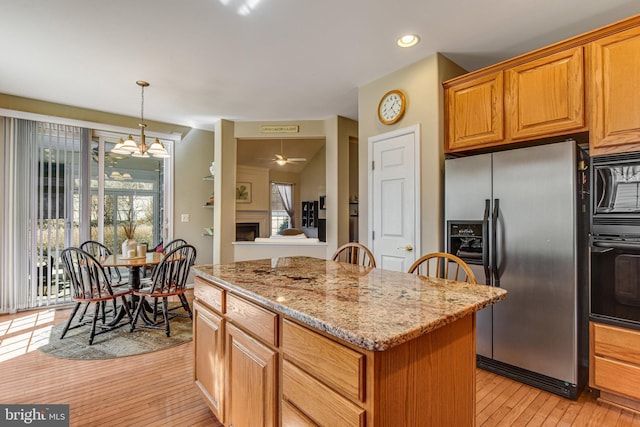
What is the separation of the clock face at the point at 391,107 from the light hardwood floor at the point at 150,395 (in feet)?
7.84

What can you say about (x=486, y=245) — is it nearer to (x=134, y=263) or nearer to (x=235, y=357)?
(x=235, y=357)

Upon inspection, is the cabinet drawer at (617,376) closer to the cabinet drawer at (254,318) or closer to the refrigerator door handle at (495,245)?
the refrigerator door handle at (495,245)

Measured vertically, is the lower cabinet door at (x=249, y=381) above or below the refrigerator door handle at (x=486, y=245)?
below

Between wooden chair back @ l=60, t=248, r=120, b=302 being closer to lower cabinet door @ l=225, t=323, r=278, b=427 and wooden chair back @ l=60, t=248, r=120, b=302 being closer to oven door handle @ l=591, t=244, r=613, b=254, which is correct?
lower cabinet door @ l=225, t=323, r=278, b=427

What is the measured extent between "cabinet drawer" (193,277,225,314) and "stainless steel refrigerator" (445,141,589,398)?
1963mm

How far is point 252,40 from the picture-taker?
2.63 metres

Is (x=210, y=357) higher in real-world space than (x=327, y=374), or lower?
lower

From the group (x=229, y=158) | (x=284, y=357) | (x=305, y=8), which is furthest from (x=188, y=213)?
(x=284, y=357)

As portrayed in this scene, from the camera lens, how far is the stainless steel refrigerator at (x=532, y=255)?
2100 mm

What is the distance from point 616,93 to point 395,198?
1.72 meters

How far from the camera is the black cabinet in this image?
8.78 metres

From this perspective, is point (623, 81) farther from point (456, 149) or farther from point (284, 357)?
point (284, 357)

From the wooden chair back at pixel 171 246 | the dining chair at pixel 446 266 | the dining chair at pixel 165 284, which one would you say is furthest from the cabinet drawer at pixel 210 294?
the wooden chair back at pixel 171 246

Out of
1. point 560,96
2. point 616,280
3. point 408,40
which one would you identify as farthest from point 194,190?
point 616,280
